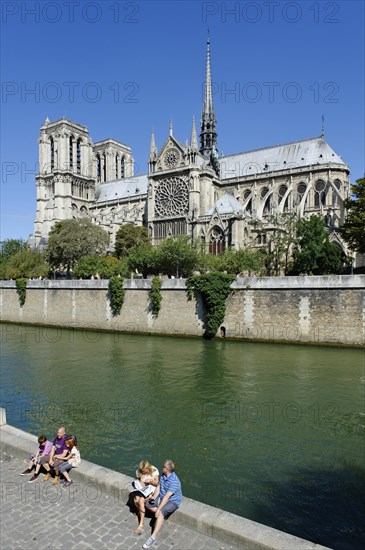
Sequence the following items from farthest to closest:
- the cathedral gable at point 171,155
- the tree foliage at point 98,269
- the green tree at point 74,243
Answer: the cathedral gable at point 171,155 < the green tree at point 74,243 < the tree foliage at point 98,269

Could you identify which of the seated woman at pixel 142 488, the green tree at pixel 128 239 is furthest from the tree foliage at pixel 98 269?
the seated woman at pixel 142 488

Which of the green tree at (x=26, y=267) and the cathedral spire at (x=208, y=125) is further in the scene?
the cathedral spire at (x=208, y=125)

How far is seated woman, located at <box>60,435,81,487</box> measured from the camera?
6.87 metres

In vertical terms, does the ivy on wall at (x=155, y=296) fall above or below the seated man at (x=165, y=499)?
above

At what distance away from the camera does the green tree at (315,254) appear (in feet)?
112

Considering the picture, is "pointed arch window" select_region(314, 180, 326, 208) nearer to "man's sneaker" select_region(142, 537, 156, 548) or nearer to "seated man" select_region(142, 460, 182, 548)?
"seated man" select_region(142, 460, 182, 548)

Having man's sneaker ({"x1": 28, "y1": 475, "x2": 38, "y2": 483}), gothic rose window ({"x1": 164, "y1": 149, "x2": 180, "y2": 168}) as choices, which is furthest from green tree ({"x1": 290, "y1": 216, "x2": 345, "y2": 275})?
man's sneaker ({"x1": 28, "y1": 475, "x2": 38, "y2": 483})

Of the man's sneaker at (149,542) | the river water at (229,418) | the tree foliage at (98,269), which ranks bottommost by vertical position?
the river water at (229,418)

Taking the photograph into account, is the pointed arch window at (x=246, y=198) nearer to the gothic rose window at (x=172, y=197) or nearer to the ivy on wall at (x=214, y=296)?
the gothic rose window at (x=172, y=197)

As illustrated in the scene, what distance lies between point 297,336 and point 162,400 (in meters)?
13.5

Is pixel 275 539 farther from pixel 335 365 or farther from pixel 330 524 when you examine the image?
pixel 335 365

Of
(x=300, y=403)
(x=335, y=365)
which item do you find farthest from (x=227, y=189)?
(x=300, y=403)

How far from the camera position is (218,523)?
17.5ft

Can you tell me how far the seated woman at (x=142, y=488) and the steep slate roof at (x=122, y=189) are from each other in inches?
2614
